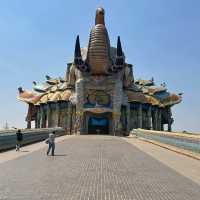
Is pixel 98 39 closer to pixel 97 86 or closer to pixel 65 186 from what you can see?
pixel 97 86

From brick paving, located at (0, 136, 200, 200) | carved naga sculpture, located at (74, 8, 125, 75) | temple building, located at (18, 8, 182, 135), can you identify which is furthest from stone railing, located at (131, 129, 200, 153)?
carved naga sculpture, located at (74, 8, 125, 75)

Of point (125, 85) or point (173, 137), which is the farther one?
point (125, 85)

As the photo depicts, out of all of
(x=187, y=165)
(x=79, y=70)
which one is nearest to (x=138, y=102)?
(x=79, y=70)

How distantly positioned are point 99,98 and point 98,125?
6.48 metres

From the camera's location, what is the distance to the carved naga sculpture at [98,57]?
55.3 m

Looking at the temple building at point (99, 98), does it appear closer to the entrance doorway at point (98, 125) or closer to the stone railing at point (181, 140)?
the entrance doorway at point (98, 125)

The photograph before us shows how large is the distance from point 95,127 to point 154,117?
15.3 meters

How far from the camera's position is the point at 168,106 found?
72000mm

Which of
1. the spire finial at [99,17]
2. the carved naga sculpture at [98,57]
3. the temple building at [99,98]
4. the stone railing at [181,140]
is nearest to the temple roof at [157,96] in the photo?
the temple building at [99,98]

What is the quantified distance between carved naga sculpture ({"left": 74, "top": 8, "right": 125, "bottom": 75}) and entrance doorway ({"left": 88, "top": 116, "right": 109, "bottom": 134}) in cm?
942

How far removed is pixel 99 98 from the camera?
57.4 metres

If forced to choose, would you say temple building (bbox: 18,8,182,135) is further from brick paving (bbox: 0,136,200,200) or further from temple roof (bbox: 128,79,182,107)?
brick paving (bbox: 0,136,200,200)

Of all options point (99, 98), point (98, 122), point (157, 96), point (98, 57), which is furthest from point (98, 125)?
point (157, 96)

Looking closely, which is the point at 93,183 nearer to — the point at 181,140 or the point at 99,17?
the point at 181,140
